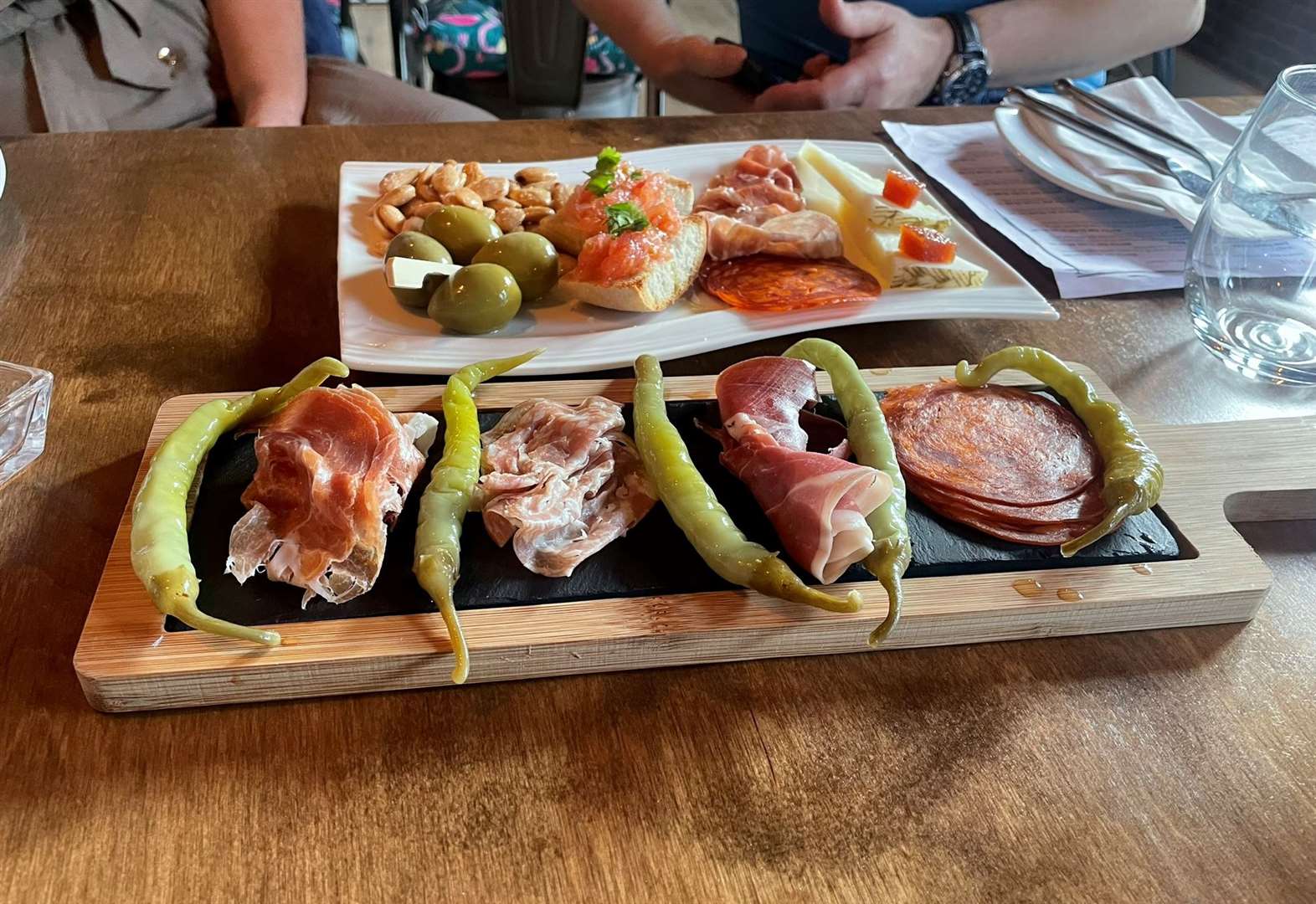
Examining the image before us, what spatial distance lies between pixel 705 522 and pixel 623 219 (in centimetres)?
56

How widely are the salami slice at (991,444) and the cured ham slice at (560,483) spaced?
28 cm

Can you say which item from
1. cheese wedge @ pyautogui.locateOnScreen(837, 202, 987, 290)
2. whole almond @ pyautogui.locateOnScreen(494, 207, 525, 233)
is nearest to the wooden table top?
cheese wedge @ pyautogui.locateOnScreen(837, 202, 987, 290)

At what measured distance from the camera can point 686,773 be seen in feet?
2.36

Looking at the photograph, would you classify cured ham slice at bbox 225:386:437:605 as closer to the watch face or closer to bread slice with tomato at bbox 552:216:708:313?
bread slice with tomato at bbox 552:216:708:313

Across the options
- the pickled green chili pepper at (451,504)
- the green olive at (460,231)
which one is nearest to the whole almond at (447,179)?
the green olive at (460,231)

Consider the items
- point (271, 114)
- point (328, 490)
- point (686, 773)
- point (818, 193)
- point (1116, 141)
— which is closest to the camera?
point (686, 773)

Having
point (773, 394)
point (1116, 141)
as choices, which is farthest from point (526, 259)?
point (1116, 141)

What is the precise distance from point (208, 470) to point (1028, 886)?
0.77m

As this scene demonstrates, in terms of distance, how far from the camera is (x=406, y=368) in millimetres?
1066

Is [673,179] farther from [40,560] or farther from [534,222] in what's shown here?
[40,560]

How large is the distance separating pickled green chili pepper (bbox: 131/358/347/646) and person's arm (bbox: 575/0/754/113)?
4.83 feet

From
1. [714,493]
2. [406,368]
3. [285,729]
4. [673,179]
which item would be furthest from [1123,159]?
[285,729]

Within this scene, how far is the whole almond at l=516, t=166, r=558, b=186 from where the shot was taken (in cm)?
150

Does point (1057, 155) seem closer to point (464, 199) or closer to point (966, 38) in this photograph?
point (966, 38)
